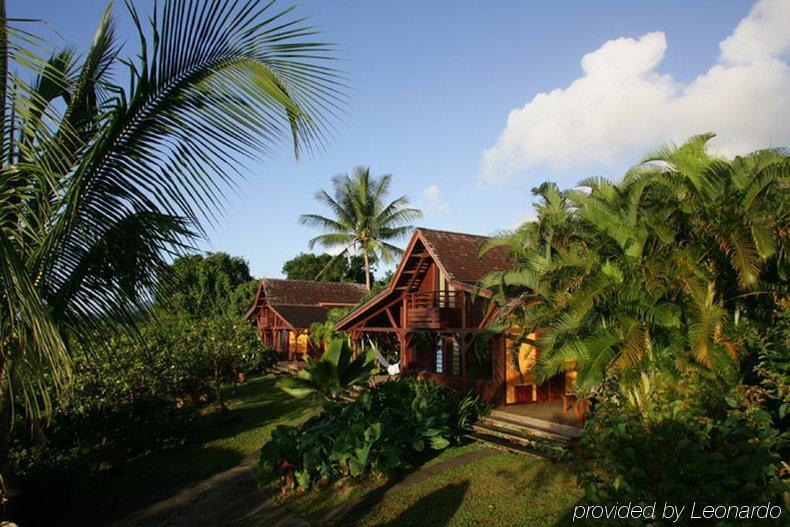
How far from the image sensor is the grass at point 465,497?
7.77 meters

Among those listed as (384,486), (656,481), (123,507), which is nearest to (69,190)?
(656,481)

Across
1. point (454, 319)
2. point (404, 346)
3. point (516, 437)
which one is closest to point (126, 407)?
point (404, 346)

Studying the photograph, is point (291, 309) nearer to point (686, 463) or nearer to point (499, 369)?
point (499, 369)

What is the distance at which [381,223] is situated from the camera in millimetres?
35250

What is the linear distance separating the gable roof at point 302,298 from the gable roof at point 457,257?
14065mm

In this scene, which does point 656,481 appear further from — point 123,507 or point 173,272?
point 123,507

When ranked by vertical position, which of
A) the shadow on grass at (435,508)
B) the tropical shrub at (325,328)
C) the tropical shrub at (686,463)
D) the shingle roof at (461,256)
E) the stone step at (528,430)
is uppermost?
the shingle roof at (461,256)

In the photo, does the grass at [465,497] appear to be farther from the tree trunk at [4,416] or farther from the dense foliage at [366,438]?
the tree trunk at [4,416]

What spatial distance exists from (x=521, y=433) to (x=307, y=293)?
81.3 feet

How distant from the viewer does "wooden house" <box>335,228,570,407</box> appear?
565 inches

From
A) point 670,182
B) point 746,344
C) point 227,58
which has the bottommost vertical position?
point 746,344

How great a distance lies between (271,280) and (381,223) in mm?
7466

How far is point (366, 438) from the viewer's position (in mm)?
10148

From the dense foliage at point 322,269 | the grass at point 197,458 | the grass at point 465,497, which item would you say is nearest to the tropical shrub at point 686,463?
the grass at point 465,497
